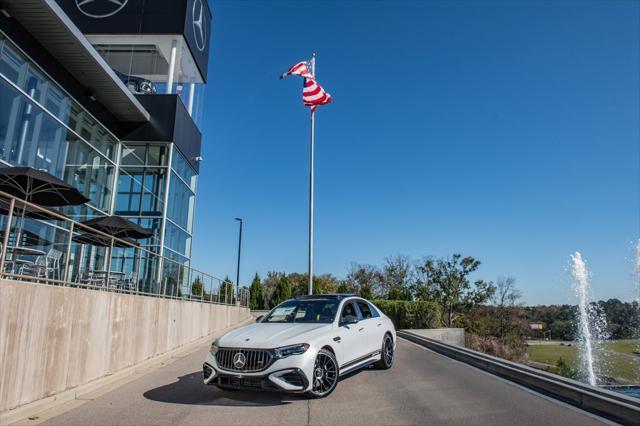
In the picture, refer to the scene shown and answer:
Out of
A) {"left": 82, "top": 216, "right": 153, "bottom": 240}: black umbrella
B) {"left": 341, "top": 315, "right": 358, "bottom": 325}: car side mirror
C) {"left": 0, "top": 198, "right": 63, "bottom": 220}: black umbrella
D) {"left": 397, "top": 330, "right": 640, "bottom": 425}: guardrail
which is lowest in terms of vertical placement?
{"left": 397, "top": 330, "right": 640, "bottom": 425}: guardrail

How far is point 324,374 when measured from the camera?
6.86 m

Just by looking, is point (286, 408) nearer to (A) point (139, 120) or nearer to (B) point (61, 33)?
(B) point (61, 33)

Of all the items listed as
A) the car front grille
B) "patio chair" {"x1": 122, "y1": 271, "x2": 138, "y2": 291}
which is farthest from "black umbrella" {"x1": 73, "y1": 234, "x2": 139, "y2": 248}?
the car front grille

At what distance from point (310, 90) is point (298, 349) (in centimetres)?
1856

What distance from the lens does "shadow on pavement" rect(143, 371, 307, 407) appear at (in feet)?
21.8

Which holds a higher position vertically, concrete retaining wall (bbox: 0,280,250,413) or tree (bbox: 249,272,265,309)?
tree (bbox: 249,272,265,309)

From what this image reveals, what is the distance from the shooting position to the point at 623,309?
103 feet

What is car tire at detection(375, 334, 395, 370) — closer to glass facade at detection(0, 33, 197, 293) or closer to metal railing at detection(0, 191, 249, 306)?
metal railing at detection(0, 191, 249, 306)

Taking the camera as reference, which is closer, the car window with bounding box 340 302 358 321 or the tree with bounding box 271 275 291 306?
the car window with bounding box 340 302 358 321

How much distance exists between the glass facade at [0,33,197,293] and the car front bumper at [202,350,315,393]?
386 cm

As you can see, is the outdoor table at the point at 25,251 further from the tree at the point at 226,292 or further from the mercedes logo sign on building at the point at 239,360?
the tree at the point at 226,292

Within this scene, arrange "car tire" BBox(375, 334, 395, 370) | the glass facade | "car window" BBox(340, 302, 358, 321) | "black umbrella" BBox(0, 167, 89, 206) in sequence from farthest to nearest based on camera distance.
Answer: the glass facade
"black umbrella" BBox(0, 167, 89, 206)
"car tire" BBox(375, 334, 395, 370)
"car window" BBox(340, 302, 358, 321)

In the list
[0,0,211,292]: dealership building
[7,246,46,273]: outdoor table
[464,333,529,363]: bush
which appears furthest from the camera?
[464,333,529,363]: bush

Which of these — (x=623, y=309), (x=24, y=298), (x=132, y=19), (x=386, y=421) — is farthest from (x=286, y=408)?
(x=623, y=309)
